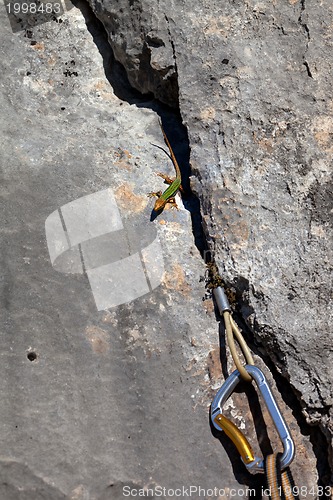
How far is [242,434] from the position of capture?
3.08 metres

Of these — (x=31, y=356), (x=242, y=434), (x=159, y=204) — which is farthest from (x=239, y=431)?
(x=159, y=204)

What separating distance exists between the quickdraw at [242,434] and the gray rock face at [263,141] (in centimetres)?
15

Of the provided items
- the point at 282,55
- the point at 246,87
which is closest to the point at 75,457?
the point at 246,87

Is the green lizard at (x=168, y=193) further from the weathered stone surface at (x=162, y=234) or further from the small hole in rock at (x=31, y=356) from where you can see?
the small hole in rock at (x=31, y=356)

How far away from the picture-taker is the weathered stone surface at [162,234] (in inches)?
122

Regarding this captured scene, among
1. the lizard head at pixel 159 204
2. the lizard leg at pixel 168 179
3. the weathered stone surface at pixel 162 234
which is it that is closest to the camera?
the weathered stone surface at pixel 162 234

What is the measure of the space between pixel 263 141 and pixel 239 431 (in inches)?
66.7

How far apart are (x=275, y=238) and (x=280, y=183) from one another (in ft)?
1.14

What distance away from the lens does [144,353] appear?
3303 millimetres

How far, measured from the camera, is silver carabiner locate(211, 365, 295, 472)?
2.98m

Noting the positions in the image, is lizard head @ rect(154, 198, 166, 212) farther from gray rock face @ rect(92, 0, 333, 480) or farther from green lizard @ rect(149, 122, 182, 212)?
gray rock face @ rect(92, 0, 333, 480)

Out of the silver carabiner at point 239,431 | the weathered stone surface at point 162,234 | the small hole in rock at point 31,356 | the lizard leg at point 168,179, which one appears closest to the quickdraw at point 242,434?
the silver carabiner at point 239,431

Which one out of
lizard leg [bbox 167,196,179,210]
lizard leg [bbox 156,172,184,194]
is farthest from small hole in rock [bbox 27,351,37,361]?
lizard leg [bbox 156,172,184,194]

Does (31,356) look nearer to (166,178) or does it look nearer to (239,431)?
(239,431)
